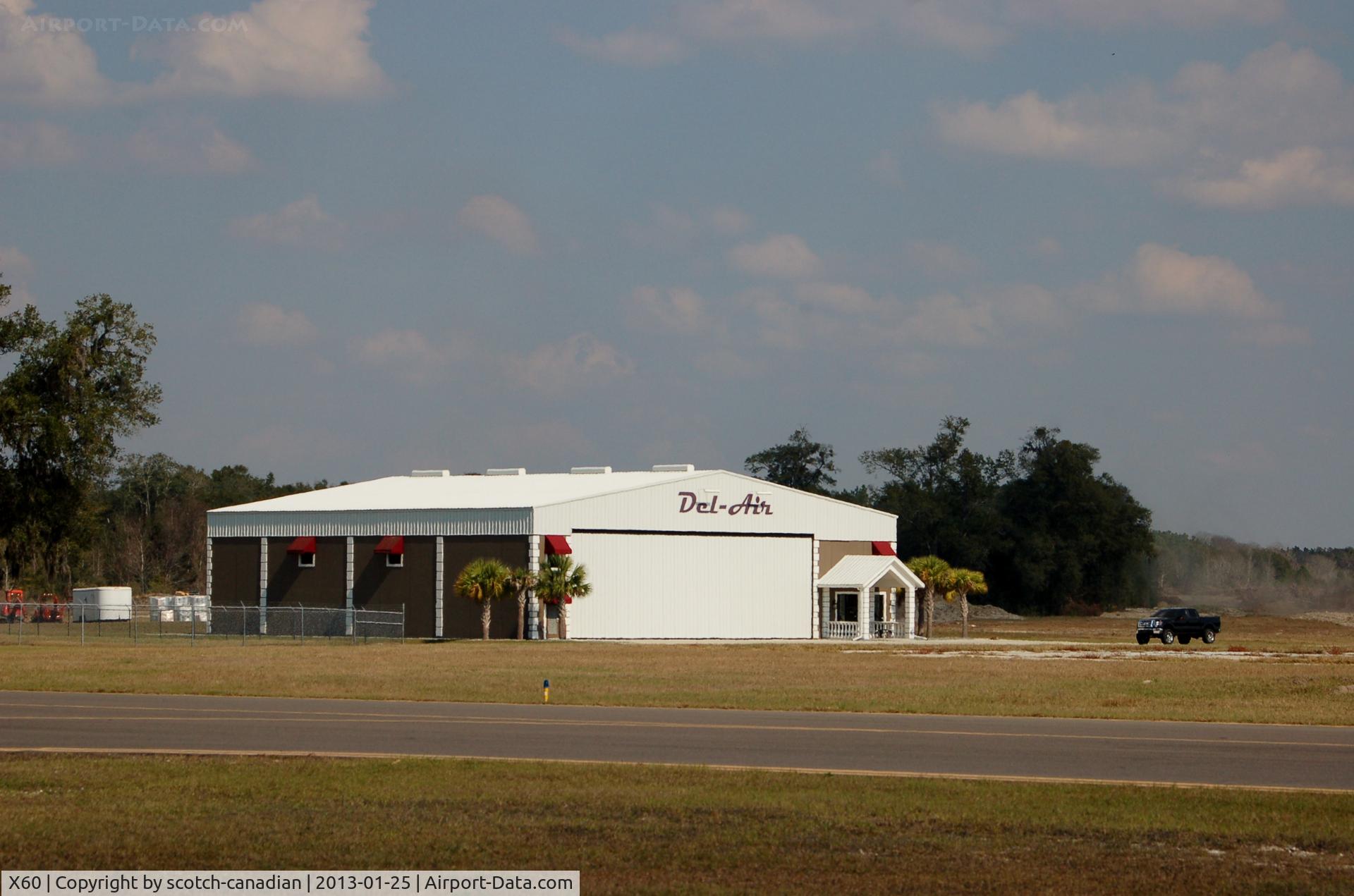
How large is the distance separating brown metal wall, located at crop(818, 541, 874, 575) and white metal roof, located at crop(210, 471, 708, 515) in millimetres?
7587

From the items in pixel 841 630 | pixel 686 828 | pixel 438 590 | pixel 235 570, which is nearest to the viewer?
pixel 686 828

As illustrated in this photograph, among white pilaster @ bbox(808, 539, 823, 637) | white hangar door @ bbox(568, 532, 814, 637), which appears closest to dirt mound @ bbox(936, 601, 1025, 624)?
white pilaster @ bbox(808, 539, 823, 637)

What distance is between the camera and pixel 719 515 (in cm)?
6994

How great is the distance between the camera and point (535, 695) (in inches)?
1236

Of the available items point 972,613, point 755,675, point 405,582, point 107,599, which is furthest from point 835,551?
point 107,599

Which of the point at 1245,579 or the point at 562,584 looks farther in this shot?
the point at 1245,579

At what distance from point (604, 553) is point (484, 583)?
5934 millimetres

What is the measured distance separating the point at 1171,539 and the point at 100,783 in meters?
153

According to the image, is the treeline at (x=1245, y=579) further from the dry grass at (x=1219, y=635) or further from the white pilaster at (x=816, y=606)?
the white pilaster at (x=816, y=606)

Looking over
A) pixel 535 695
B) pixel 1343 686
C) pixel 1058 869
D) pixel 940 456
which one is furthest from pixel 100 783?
pixel 940 456

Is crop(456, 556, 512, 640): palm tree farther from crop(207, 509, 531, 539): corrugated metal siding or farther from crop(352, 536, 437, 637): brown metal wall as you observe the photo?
crop(352, 536, 437, 637): brown metal wall

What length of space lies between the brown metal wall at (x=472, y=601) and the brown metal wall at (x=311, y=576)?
5.88m

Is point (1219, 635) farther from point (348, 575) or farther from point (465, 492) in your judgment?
point (348, 575)

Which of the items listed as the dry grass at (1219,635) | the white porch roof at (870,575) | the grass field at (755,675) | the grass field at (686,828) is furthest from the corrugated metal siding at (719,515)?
the grass field at (686,828)
